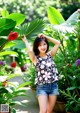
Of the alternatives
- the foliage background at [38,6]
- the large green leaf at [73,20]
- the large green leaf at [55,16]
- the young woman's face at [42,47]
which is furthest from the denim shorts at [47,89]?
the foliage background at [38,6]

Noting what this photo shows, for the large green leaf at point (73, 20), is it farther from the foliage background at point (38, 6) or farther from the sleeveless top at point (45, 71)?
the foliage background at point (38, 6)

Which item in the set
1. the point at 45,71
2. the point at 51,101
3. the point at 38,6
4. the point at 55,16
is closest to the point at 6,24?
the point at 45,71

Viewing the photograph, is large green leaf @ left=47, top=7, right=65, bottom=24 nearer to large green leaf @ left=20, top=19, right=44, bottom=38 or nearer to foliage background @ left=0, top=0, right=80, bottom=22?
large green leaf @ left=20, top=19, right=44, bottom=38

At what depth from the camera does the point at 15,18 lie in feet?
19.3

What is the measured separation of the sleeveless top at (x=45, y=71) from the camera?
5.10m

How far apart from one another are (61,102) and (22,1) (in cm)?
2318

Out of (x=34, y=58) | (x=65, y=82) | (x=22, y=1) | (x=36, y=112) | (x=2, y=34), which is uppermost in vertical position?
(x=22, y=1)

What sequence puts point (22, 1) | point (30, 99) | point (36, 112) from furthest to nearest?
point (22, 1) < point (30, 99) < point (36, 112)

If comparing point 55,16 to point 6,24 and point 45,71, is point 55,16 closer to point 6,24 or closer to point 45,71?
point 6,24

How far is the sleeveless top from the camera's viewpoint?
5102 mm

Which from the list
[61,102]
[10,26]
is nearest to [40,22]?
[10,26]

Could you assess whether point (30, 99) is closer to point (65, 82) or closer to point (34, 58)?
point (65, 82)

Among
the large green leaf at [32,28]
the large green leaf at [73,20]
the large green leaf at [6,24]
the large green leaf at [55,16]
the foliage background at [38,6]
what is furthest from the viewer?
the foliage background at [38,6]

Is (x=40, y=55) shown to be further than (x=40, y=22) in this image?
No
